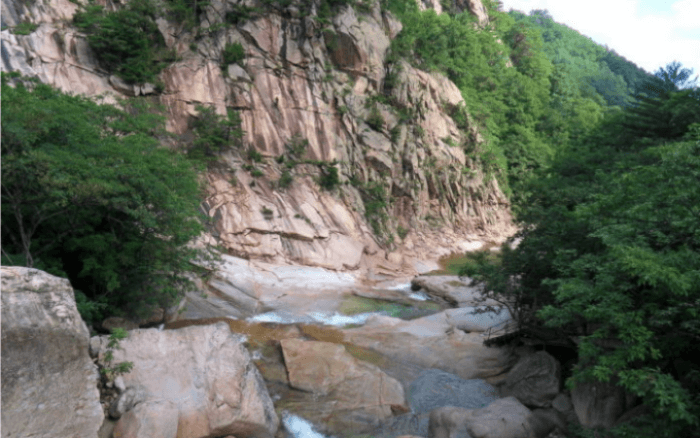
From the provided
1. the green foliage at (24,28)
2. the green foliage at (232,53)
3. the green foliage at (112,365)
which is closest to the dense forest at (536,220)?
the green foliage at (232,53)

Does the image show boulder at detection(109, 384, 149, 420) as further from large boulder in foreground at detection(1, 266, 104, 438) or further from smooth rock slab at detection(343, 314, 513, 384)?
smooth rock slab at detection(343, 314, 513, 384)

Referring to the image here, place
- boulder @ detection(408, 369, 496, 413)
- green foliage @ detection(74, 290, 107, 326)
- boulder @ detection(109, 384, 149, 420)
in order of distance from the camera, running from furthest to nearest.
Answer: boulder @ detection(408, 369, 496, 413) → green foliage @ detection(74, 290, 107, 326) → boulder @ detection(109, 384, 149, 420)

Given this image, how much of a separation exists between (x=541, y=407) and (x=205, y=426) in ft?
24.4

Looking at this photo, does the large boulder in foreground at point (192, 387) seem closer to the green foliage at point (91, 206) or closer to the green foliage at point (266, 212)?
the green foliage at point (91, 206)

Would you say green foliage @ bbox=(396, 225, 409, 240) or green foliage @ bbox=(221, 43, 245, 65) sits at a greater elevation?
green foliage @ bbox=(221, 43, 245, 65)

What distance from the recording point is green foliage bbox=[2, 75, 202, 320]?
9312mm

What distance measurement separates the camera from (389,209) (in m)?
28.3

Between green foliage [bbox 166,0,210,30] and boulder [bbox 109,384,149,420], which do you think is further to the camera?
green foliage [bbox 166,0,210,30]

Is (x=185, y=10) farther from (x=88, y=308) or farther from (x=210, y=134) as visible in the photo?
(x=88, y=308)

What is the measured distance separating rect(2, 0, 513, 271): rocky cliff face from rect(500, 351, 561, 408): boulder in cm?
1243

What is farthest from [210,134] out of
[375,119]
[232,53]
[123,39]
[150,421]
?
[150,421]

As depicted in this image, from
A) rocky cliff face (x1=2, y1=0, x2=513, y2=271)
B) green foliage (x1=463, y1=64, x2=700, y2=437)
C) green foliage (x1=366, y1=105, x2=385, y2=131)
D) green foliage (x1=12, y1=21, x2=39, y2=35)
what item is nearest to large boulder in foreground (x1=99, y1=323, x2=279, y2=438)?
green foliage (x1=463, y1=64, x2=700, y2=437)

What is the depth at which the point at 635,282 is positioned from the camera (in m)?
6.29

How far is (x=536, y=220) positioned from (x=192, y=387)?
971 centimetres
